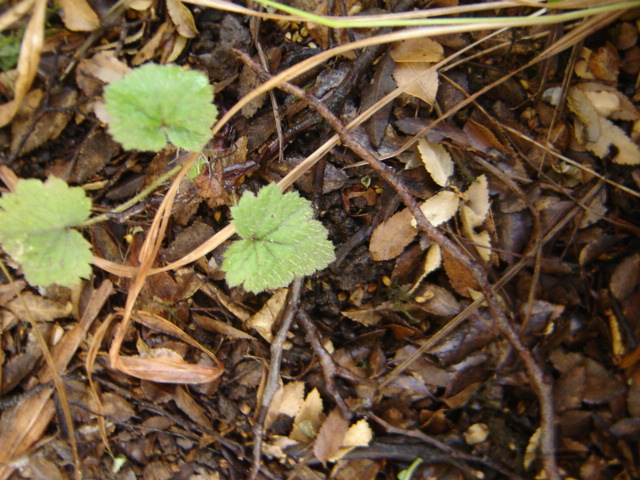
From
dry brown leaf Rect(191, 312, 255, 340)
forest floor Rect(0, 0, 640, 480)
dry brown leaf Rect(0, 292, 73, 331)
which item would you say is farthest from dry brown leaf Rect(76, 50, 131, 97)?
dry brown leaf Rect(191, 312, 255, 340)

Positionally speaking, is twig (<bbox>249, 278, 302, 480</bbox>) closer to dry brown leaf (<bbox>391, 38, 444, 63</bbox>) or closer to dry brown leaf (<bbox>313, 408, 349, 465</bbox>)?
dry brown leaf (<bbox>313, 408, 349, 465</bbox>)

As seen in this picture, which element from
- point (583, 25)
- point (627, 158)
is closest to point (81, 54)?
point (583, 25)

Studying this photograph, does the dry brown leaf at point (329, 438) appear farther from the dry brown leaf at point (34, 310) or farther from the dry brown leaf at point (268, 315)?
A: the dry brown leaf at point (34, 310)

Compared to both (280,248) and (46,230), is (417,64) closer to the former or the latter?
(280,248)

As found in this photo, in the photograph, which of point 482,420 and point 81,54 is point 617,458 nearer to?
point 482,420

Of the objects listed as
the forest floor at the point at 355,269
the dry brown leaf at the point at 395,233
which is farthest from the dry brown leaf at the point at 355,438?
the dry brown leaf at the point at 395,233

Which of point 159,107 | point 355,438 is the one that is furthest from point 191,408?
point 159,107

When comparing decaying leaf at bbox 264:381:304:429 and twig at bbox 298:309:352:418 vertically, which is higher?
twig at bbox 298:309:352:418
